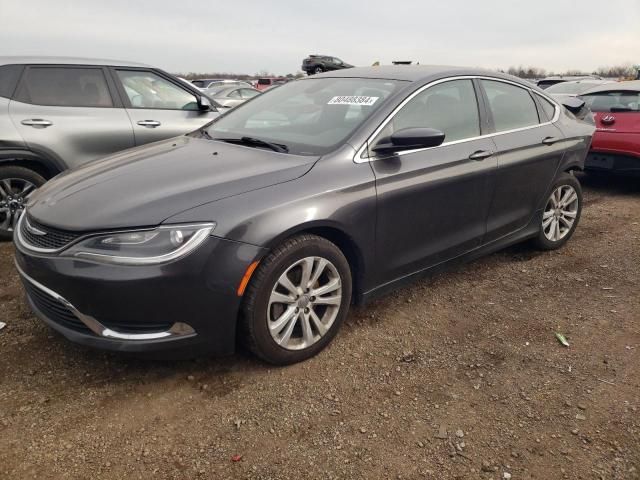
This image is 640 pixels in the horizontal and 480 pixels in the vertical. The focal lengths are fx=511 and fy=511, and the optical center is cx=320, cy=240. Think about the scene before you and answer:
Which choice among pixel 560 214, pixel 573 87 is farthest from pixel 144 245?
pixel 573 87

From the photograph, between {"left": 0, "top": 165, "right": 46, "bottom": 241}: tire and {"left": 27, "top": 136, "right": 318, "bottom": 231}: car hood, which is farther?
{"left": 0, "top": 165, "right": 46, "bottom": 241}: tire

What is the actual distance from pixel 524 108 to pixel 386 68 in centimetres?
119

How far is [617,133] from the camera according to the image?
6340mm

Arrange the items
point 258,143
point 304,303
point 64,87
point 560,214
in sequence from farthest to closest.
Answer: point 64,87 < point 560,214 < point 258,143 < point 304,303

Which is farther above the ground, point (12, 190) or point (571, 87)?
point (571, 87)

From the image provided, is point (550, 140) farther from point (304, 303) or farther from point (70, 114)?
point (70, 114)

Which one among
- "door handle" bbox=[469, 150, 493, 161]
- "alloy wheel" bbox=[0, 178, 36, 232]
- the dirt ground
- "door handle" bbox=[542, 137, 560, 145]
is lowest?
the dirt ground

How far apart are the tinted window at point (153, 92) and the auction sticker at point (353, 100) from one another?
2627 mm

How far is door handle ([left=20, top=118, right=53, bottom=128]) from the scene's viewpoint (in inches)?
177

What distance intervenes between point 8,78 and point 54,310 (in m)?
3.08

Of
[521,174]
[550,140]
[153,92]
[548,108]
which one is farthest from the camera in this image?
[153,92]

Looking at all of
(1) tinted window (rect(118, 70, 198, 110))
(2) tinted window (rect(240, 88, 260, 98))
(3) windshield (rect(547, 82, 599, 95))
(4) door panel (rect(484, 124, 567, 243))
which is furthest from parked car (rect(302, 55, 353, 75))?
(4) door panel (rect(484, 124, 567, 243))

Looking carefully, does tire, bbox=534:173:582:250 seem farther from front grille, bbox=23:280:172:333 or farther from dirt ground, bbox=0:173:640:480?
front grille, bbox=23:280:172:333

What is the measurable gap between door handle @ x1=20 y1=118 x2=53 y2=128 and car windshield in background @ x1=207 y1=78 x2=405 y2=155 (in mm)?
1856
